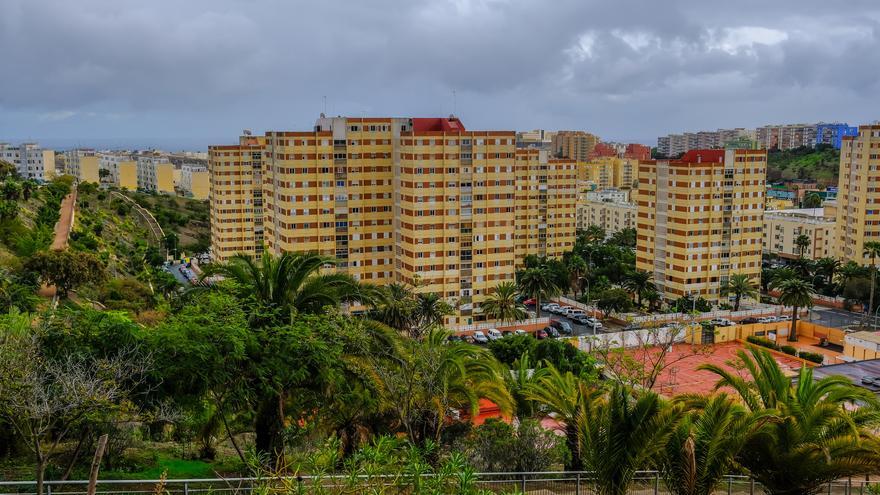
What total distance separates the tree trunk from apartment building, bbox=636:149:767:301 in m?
52.6

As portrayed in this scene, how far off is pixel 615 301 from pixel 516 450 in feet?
145

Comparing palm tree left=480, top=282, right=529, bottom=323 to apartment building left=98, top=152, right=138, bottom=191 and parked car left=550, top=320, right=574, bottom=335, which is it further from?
apartment building left=98, top=152, right=138, bottom=191

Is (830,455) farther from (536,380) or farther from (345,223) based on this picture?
(345,223)

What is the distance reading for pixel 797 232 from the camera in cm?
9081

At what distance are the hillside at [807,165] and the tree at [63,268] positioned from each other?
13695cm

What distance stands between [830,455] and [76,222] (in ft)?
256

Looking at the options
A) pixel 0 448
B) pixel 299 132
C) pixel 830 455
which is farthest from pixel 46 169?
pixel 830 455

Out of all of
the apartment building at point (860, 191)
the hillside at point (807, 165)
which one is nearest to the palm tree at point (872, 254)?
the apartment building at point (860, 191)

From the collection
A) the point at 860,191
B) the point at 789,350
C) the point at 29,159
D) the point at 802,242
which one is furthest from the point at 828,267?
the point at 29,159

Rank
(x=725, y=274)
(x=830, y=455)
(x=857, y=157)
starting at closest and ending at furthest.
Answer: (x=830, y=455), (x=725, y=274), (x=857, y=157)

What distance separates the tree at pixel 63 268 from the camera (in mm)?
44688

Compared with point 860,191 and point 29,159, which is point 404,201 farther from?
point 29,159

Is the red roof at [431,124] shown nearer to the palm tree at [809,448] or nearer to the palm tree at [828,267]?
the palm tree at [828,267]

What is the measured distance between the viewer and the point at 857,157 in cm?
7794
